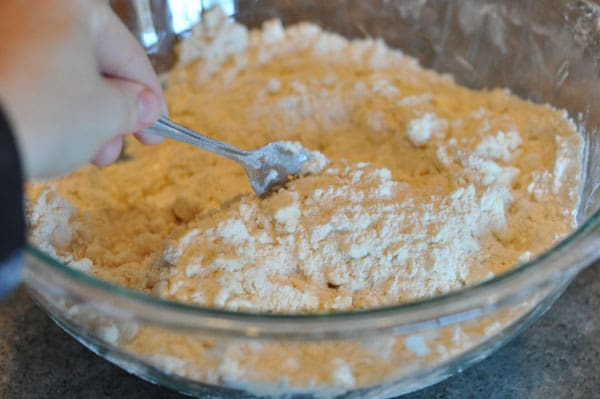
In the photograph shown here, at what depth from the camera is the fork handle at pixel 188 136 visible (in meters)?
0.84

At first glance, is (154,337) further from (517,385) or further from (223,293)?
(517,385)

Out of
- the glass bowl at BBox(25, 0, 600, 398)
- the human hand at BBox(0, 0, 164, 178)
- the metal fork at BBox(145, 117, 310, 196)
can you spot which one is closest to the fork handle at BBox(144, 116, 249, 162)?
the metal fork at BBox(145, 117, 310, 196)

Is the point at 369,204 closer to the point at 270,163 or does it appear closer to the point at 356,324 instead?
the point at 270,163

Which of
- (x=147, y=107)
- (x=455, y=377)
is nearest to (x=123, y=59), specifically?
(x=147, y=107)

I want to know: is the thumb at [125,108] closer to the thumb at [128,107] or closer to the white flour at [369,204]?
the thumb at [128,107]

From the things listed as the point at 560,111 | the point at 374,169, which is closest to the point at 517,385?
the point at 374,169

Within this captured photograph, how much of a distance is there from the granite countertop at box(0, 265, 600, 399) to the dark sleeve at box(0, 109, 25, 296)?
388 mm

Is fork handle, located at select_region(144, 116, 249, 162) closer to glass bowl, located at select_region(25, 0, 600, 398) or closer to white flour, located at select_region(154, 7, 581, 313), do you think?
white flour, located at select_region(154, 7, 581, 313)

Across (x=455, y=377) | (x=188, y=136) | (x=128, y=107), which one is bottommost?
(x=455, y=377)

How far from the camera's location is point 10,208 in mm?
525

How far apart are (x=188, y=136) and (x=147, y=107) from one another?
0.47ft

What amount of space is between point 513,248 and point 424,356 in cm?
27

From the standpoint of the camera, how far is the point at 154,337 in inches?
28.8

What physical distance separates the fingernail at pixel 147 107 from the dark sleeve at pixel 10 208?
0.70ft
